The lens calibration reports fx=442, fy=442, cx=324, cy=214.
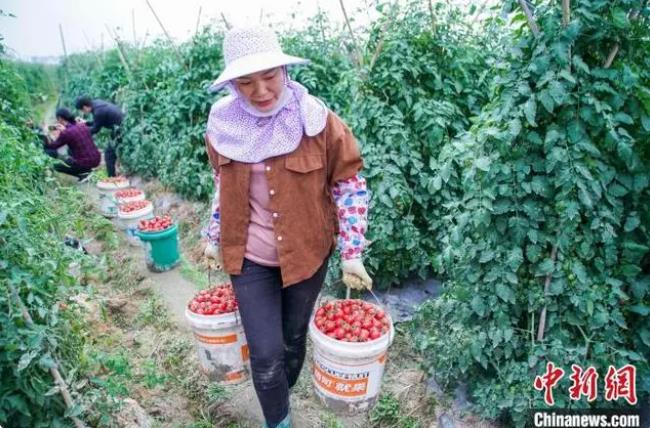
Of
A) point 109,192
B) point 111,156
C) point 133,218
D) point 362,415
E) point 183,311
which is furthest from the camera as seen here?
point 111,156

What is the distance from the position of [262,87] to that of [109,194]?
15.6 ft

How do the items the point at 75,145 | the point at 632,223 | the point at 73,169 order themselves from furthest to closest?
the point at 73,169 < the point at 75,145 < the point at 632,223

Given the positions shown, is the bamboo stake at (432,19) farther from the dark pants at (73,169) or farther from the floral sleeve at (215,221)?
the dark pants at (73,169)

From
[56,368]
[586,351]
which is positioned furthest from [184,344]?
[586,351]

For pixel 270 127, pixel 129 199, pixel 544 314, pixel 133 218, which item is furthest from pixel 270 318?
pixel 129 199

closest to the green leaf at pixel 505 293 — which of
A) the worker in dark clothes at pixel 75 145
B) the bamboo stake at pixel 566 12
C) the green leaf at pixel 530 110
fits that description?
the green leaf at pixel 530 110

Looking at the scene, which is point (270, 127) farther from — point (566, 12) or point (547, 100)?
point (566, 12)

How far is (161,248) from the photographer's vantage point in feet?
14.2

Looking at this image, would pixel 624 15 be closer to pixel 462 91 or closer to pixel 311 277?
pixel 311 277

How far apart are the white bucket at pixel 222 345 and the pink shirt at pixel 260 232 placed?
0.53m

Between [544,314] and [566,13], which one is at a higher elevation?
[566,13]

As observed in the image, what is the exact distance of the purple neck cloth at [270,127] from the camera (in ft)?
5.86

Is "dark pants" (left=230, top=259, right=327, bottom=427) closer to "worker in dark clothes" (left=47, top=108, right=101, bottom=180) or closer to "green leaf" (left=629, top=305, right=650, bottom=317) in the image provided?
"green leaf" (left=629, top=305, right=650, bottom=317)

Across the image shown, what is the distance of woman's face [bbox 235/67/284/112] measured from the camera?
1.67 meters
